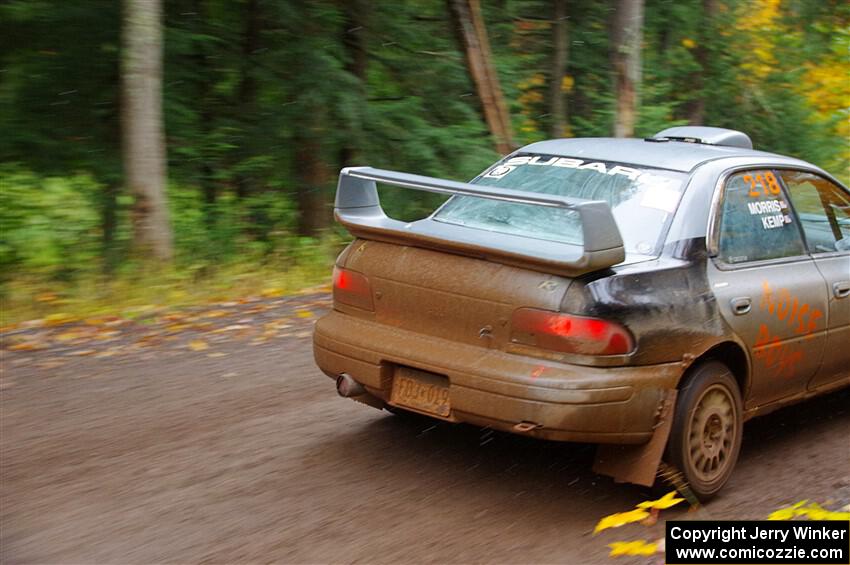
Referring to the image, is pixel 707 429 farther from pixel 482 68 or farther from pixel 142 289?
pixel 482 68

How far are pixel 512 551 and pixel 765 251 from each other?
7.45 feet

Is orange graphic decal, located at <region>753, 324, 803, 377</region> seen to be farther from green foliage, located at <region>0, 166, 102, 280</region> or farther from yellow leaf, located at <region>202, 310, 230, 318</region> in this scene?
green foliage, located at <region>0, 166, 102, 280</region>

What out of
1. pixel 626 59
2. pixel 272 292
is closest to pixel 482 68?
pixel 626 59

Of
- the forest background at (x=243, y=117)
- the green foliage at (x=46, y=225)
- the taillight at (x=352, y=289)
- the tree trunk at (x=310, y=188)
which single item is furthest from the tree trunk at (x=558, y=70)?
the taillight at (x=352, y=289)

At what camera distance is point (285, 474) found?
536 centimetres

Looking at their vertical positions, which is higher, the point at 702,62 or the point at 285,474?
the point at 702,62

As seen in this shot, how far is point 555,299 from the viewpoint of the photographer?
470cm

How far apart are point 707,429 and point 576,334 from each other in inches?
38.3

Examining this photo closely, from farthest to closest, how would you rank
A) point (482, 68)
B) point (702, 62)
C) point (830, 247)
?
1. point (702, 62)
2. point (482, 68)
3. point (830, 247)

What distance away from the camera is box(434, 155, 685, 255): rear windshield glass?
5.29 m

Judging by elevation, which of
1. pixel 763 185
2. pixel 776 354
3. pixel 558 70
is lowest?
pixel 776 354

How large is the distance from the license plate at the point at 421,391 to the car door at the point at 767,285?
A: 1444 mm

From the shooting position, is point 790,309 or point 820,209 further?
point 820,209

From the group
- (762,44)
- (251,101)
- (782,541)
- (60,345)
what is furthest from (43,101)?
(762,44)
